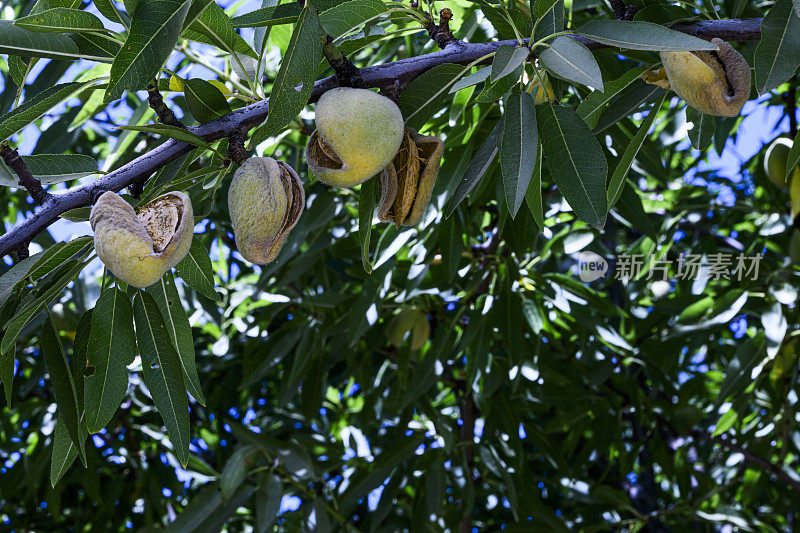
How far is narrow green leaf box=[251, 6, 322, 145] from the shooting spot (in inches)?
27.2

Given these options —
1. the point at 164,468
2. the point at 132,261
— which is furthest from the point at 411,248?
the point at 164,468

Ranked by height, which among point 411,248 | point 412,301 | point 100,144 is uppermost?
point 100,144

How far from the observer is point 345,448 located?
2.15m

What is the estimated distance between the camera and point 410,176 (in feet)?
2.55

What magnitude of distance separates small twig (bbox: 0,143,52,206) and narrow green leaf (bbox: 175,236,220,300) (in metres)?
0.21

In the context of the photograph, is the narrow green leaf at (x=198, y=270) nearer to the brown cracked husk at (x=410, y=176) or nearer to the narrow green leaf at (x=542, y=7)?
the brown cracked husk at (x=410, y=176)

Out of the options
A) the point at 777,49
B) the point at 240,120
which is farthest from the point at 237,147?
the point at 777,49

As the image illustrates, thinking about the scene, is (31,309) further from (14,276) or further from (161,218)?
(161,218)

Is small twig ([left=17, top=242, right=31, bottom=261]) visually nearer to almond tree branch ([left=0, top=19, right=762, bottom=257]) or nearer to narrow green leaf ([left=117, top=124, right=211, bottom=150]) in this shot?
almond tree branch ([left=0, top=19, right=762, bottom=257])

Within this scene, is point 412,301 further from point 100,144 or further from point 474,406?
point 100,144

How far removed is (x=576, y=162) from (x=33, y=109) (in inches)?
20.4

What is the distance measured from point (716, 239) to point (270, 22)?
1748 mm

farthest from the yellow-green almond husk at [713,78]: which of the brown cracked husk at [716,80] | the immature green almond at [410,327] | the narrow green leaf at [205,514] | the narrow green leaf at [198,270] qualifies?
the narrow green leaf at [205,514]

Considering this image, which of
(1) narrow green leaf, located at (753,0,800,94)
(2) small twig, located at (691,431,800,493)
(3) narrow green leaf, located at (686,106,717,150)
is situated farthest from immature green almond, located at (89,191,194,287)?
(2) small twig, located at (691,431,800,493)
